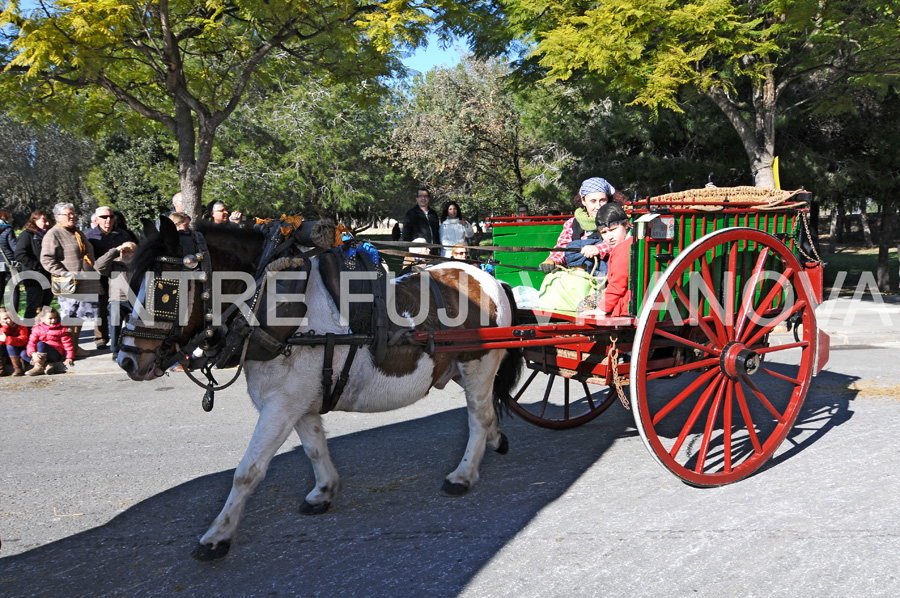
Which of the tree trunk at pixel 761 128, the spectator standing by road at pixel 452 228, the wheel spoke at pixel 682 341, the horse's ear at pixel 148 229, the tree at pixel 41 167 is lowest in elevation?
the wheel spoke at pixel 682 341

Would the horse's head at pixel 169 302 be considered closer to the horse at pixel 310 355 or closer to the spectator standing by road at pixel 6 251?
the horse at pixel 310 355

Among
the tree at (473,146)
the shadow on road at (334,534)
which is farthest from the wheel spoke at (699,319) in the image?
the tree at (473,146)

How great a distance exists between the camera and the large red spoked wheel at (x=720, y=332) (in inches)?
156

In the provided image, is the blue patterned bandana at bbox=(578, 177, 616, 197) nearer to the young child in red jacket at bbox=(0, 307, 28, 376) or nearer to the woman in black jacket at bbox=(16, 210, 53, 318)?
the young child in red jacket at bbox=(0, 307, 28, 376)

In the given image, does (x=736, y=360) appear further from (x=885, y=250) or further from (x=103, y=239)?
(x=885, y=250)

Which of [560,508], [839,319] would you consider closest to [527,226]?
[560,508]

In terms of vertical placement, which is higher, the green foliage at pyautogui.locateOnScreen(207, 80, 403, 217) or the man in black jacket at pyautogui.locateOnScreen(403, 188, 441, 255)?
the green foliage at pyautogui.locateOnScreen(207, 80, 403, 217)

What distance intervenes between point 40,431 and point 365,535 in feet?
11.8

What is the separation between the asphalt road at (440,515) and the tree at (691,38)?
548 centimetres

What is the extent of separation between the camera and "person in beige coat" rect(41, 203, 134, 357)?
8.52 meters

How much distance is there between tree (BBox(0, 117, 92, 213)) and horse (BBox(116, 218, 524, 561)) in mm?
38378

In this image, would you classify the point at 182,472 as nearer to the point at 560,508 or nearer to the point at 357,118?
the point at 560,508

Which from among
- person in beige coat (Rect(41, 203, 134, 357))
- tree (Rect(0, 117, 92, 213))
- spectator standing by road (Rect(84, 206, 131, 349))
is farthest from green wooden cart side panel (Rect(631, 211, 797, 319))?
tree (Rect(0, 117, 92, 213))

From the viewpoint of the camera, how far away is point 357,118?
27000mm
